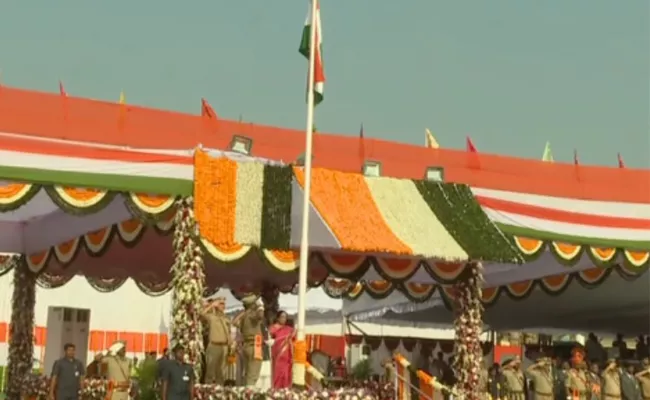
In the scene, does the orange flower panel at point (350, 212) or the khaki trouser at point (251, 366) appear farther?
the khaki trouser at point (251, 366)

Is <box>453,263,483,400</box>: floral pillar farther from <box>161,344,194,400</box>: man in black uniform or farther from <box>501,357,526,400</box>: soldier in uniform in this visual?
<box>161,344,194,400</box>: man in black uniform

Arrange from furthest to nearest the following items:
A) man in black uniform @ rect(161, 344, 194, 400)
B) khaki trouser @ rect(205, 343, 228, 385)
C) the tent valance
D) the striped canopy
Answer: the tent valance < khaki trouser @ rect(205, 343, 228, 385) < the striped canopy < man in black uniform @ rect(161, 344, 194, 400)

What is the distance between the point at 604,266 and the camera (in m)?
18.1

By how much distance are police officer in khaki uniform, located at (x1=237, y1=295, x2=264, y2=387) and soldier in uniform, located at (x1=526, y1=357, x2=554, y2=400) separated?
5.80 metres

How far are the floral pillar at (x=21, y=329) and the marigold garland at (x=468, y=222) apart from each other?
306 inches

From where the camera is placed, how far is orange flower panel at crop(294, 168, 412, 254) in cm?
1476

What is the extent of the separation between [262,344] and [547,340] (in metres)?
24.3

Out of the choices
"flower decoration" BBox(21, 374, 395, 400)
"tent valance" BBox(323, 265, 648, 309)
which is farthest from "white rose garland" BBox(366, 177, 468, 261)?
"tent valance" BBox(323, 265, 648, 309)

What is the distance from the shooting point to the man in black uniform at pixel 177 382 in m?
13.0

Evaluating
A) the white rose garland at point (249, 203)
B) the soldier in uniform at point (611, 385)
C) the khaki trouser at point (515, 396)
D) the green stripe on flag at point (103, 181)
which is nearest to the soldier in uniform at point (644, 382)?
the soldier in uniform at point (611, 385)

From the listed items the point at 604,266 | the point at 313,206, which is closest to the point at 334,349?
the point at 604,266

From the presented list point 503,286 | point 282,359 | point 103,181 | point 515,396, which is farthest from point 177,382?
point 503,286

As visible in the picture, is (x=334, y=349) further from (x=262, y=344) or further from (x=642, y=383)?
(x=262, y=344)

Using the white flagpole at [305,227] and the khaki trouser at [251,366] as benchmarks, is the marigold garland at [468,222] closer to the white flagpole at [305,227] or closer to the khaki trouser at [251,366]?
the white flagpole at [305,227]
